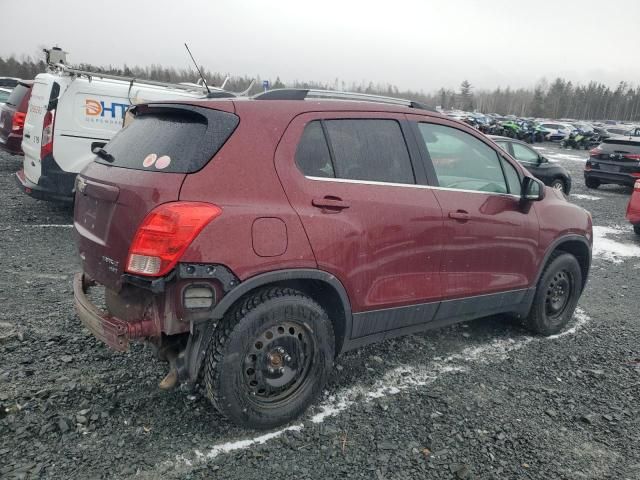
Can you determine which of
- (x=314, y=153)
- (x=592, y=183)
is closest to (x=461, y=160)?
(x=314, y=153)

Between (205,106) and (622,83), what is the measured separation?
14741cm

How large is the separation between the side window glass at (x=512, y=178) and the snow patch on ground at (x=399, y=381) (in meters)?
1.30

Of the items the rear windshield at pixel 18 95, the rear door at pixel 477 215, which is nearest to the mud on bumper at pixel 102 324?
the rear door at pixel 477 215

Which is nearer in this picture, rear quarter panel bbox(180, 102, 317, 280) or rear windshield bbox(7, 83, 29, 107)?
rear quarter panel bbox(180, 102, 317, 280)

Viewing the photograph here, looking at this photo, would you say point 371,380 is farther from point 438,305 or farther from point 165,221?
point 165,221

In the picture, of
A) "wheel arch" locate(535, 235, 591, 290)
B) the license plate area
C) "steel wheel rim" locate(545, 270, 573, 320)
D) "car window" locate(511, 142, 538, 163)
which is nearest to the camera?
"wheel arch" locate(535, 235, 591, 290)

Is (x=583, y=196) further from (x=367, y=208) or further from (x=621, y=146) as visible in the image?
(x=367, y=208)

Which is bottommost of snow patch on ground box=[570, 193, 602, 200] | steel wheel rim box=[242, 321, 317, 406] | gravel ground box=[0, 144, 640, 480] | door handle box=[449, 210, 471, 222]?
gravel ground box=[0, 144, 640, 480]

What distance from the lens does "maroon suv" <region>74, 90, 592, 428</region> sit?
2.45m

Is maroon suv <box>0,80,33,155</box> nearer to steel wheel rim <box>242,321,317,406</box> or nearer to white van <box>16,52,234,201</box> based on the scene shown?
white van <box>16,52,234,201</box>

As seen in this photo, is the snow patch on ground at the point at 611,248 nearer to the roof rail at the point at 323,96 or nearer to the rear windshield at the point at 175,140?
the roof rail at the point at 323,96

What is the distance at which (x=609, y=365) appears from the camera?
395cm

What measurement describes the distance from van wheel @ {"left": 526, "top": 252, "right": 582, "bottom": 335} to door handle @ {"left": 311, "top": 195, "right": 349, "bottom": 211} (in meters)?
2.34

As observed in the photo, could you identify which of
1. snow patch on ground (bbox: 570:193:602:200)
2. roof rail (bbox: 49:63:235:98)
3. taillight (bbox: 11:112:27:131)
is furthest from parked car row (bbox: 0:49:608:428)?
snow patch on ground (bbox: 570:193:602:200)
